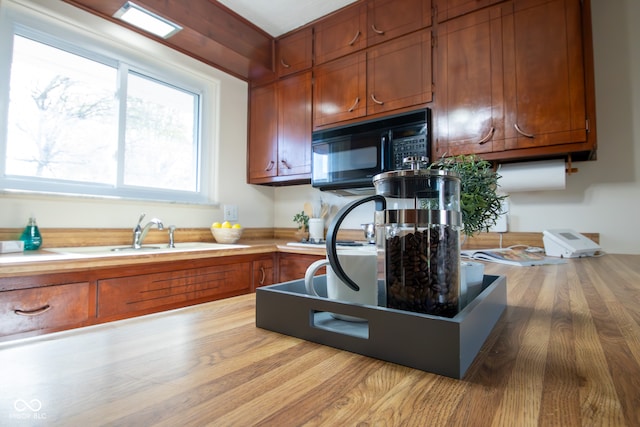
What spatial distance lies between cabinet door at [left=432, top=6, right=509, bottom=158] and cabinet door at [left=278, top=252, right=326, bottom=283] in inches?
39.9

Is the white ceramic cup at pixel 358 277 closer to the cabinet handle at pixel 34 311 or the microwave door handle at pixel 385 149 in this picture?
the cabinet handle at pixel 34 311

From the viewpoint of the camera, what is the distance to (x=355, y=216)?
2.56 metres

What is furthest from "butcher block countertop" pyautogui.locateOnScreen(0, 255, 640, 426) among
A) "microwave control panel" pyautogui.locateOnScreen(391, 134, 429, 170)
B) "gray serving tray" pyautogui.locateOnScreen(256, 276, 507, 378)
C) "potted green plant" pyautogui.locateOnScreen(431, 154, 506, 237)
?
"microwave control panel" pyautogui.locateOnScreen(391, 134, 429, 170)

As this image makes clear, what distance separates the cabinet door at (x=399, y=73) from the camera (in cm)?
193

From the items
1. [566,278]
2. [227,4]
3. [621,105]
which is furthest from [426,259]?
[227,4]

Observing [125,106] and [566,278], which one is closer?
[566,278]

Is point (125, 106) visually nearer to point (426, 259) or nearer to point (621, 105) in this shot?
point (426, 259)

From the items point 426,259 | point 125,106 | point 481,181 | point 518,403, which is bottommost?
point 518,403

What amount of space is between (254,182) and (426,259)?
2458mm

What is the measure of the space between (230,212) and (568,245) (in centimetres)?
222

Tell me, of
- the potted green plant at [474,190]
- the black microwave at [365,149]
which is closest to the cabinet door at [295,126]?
the black microwave at [365,149]

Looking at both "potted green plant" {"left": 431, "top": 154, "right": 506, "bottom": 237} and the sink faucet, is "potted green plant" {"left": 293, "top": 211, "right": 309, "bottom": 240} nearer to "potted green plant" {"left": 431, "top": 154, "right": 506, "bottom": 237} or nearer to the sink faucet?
the sink faucet

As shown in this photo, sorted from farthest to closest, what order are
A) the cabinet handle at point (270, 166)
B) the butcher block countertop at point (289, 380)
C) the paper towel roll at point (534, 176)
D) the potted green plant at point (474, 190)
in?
the cabinet handle at point (270, 166) → the paper towel roll at point (534, 176) → the potted green plant at point (474, 190) → the butcher block countertop at point (289, 380)

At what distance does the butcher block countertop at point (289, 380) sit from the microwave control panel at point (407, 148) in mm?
1438
